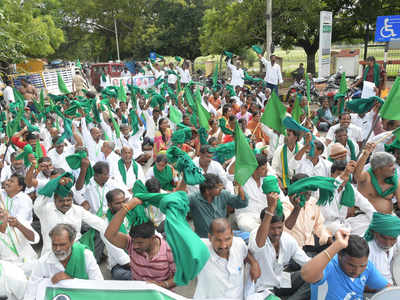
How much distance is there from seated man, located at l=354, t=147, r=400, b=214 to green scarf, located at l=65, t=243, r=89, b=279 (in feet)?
8.80

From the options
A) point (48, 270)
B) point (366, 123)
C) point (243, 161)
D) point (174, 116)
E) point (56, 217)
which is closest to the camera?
point (48, 270)

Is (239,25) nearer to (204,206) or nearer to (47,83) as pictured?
(47,83)

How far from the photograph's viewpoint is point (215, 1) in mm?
19891

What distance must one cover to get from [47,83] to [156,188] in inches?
623

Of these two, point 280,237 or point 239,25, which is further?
point 239,25

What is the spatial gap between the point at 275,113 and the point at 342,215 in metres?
1.40

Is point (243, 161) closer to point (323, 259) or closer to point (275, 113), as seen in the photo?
point (275, 113)

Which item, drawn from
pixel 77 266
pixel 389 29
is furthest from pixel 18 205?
pixel 389 29

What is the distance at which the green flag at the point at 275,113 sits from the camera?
170 inches

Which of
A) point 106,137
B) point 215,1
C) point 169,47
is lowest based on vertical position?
point 106,137

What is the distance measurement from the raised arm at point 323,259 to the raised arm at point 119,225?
1.29m

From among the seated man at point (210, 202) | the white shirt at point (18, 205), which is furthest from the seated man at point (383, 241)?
the white shirt at point (18, 205)

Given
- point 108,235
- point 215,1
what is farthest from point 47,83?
point 108,235

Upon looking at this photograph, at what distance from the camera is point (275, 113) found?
173 inches
